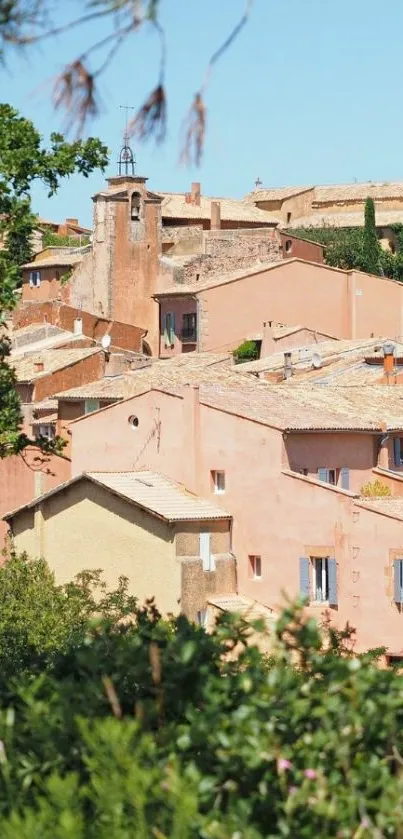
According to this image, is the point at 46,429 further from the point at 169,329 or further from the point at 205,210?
the point at 205,210

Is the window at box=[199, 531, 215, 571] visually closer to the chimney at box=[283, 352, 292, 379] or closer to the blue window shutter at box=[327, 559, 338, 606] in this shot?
the blue window shutter at box=[327, 559, 338, 606]

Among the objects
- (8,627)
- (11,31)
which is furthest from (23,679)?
Answer: (8,627)

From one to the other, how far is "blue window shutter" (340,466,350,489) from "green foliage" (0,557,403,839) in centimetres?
2637

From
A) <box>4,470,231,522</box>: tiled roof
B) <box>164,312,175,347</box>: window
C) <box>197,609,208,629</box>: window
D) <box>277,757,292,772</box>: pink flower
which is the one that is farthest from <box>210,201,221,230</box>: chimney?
<box>277,757,292,772</box>: pink flower

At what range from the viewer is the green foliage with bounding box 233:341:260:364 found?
5028 cm

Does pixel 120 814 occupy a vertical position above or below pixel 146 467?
above

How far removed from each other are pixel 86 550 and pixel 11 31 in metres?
25.2

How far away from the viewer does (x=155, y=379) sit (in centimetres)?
4166

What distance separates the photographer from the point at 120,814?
293 inches

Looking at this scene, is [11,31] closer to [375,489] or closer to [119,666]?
[119,666]

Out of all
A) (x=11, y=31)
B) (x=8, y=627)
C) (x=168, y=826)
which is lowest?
(x=8, y=627)

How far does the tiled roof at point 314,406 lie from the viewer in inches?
1345

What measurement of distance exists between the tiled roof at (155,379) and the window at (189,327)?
8340 mm

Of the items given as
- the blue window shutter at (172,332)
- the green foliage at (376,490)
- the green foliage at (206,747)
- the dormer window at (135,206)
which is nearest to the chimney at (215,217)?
the dormer window at (135,206)
